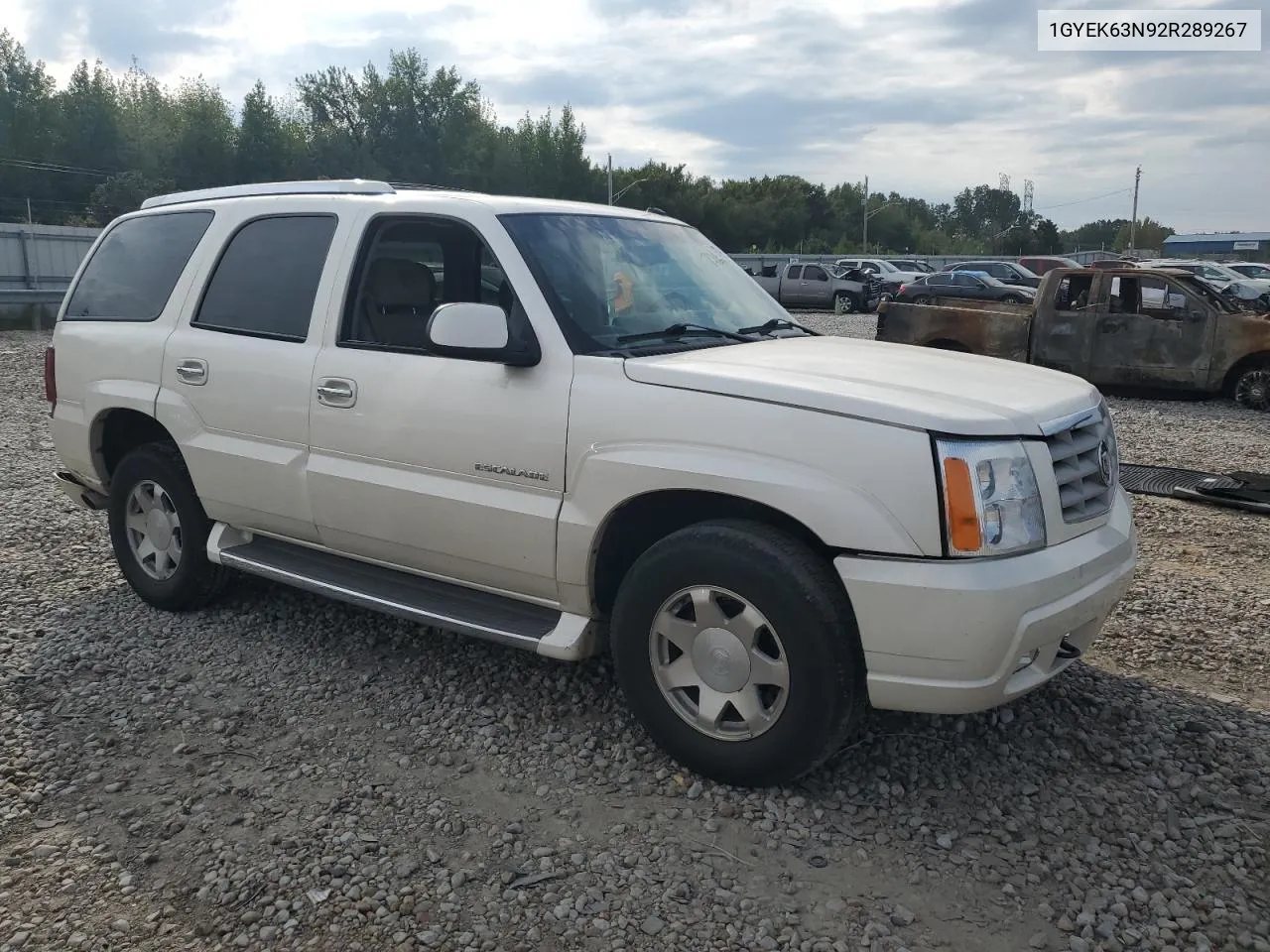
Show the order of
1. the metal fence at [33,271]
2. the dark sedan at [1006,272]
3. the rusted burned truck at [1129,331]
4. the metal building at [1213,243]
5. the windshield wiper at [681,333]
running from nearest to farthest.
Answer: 1. the windshield wiper at [681,333]
2. the rusted burned truck at [1129,331]
3. the metal fence at [33,271]
4. the dark sedan at [1006,272]
5. the metal building at [1213,243]

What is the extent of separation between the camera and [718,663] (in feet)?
11.1

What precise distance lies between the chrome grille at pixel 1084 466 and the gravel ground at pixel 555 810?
0.93 meters

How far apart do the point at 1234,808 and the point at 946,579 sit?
1.34 meters

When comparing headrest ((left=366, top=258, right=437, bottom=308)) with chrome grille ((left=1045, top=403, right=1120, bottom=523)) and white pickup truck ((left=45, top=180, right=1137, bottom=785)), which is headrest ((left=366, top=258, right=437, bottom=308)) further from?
chrome grille ((left=1045, top=403, right=1120, bottom=523))

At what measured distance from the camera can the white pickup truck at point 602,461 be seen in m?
3.08

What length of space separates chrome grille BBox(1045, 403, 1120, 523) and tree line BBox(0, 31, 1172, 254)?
129ft

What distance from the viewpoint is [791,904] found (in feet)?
9.53

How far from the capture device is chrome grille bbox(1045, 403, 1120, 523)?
Result: 327cm

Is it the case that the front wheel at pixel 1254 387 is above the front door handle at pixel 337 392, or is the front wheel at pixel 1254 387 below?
below

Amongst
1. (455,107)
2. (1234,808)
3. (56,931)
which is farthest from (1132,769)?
(455,107)

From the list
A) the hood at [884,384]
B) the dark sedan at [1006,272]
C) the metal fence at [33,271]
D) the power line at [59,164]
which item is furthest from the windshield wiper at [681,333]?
the power line at [59,164]

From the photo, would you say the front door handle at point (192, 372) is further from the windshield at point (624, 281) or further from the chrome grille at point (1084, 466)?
the chrome grille at point (1084, 466)

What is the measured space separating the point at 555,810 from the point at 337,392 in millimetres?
1893

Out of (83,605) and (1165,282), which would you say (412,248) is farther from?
(1165,282)
